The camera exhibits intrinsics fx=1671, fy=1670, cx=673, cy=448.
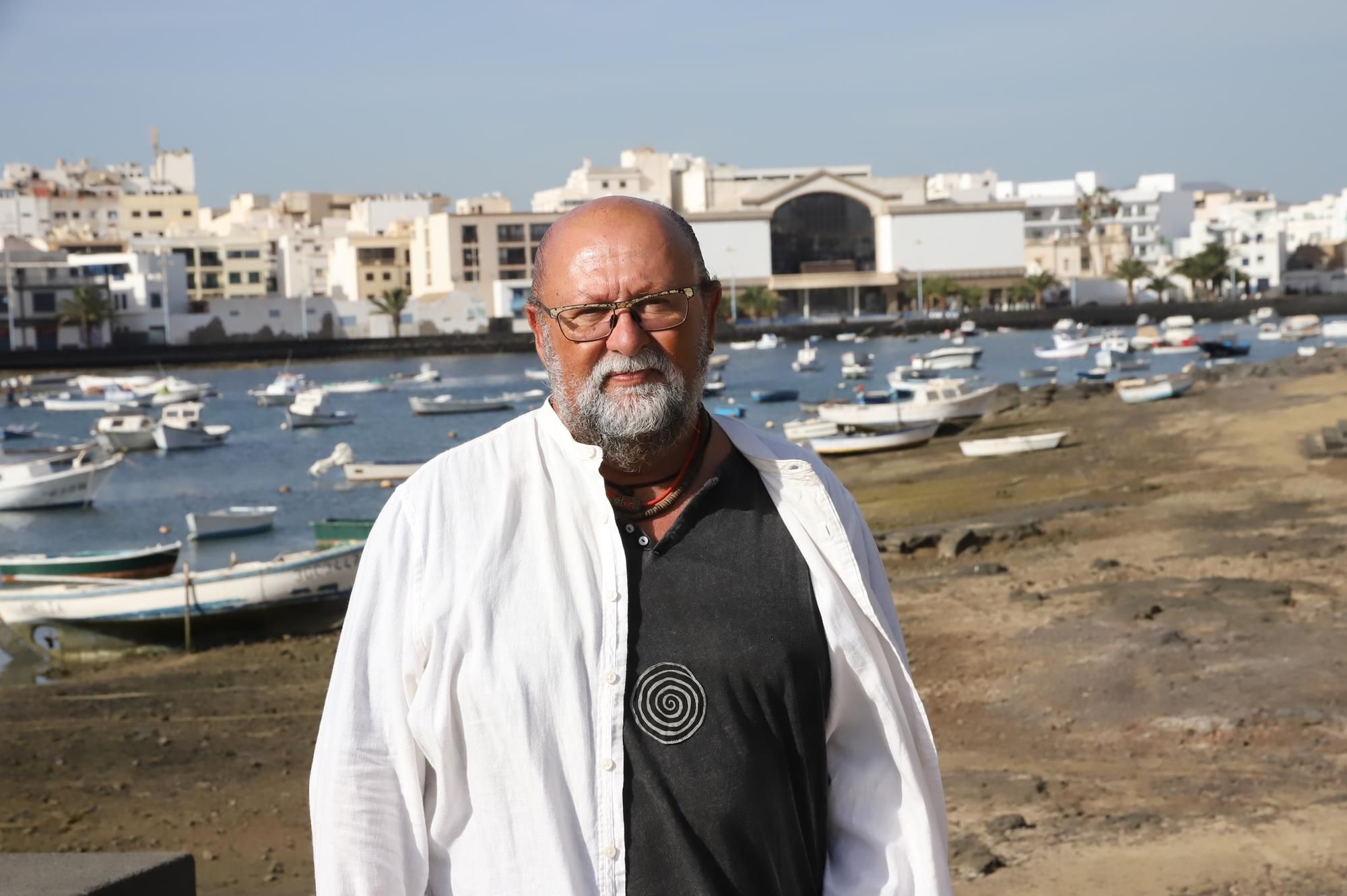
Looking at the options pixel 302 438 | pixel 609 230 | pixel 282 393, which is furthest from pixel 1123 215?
pixel 609 230

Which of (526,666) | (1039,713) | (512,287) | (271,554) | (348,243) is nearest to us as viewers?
(526,666)

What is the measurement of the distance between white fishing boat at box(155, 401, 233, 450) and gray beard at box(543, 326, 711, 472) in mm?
50790

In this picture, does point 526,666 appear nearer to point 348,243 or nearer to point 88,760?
point 88,760

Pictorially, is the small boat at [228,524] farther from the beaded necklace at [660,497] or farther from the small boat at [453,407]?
the small boat at [453,407]

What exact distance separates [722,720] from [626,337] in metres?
0.54

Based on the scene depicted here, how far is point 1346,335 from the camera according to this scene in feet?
256

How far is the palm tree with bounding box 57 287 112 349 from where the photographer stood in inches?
3821

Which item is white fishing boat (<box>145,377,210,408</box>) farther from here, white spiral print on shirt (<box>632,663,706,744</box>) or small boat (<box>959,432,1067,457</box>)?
white spiral print on shirt (<box>632,663,706,744</box>)

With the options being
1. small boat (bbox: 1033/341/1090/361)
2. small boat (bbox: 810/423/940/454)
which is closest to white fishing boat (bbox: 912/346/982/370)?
small boat (bbox: 1033/341/1090/361)

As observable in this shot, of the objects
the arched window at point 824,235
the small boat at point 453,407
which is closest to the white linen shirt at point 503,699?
the small boat at point 453,407

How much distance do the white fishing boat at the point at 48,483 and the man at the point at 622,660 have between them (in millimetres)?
36285

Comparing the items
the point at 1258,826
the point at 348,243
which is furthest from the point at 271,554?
the point at 348,243

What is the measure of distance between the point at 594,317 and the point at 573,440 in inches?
6.9

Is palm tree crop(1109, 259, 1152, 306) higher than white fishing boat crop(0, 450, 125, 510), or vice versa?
palm tree crop(1109, 259, 1152, 306)
